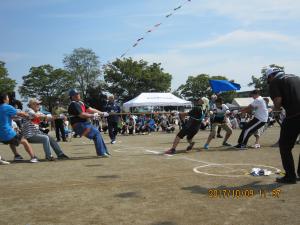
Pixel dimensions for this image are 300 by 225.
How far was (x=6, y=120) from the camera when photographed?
32.9ft

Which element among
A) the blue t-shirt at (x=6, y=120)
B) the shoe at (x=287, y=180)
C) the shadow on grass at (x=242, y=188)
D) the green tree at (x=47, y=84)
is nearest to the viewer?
the shadow on grass at (x=242, y=188)

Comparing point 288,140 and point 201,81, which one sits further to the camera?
point 201,81

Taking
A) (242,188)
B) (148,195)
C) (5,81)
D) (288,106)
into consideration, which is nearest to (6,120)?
(148,195)

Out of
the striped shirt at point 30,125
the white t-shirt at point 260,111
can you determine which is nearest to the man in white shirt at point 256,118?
the white t-shirt at point 260,111

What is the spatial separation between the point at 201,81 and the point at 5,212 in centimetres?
9677

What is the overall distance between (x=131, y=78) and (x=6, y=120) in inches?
2727

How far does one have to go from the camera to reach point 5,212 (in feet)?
16.3

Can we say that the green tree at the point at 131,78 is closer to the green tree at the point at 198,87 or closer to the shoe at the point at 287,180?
the green tree at the point at 198,87

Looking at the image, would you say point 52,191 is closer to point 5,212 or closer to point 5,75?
point 5,212

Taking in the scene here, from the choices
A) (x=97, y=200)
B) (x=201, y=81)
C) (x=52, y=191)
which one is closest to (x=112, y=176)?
(x=52, y=191)

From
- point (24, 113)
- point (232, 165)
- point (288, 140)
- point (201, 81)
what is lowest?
point (232, 165)

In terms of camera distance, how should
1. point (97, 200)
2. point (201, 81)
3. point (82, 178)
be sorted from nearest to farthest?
1. point (97, 200)
2. point (82, 178)
3. point (201, 81)

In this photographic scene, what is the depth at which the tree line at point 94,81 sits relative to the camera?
78.2 meters

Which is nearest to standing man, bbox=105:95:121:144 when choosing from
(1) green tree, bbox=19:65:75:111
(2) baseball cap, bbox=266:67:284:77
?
(2) baseball cap, bbox=266:67:284:77
